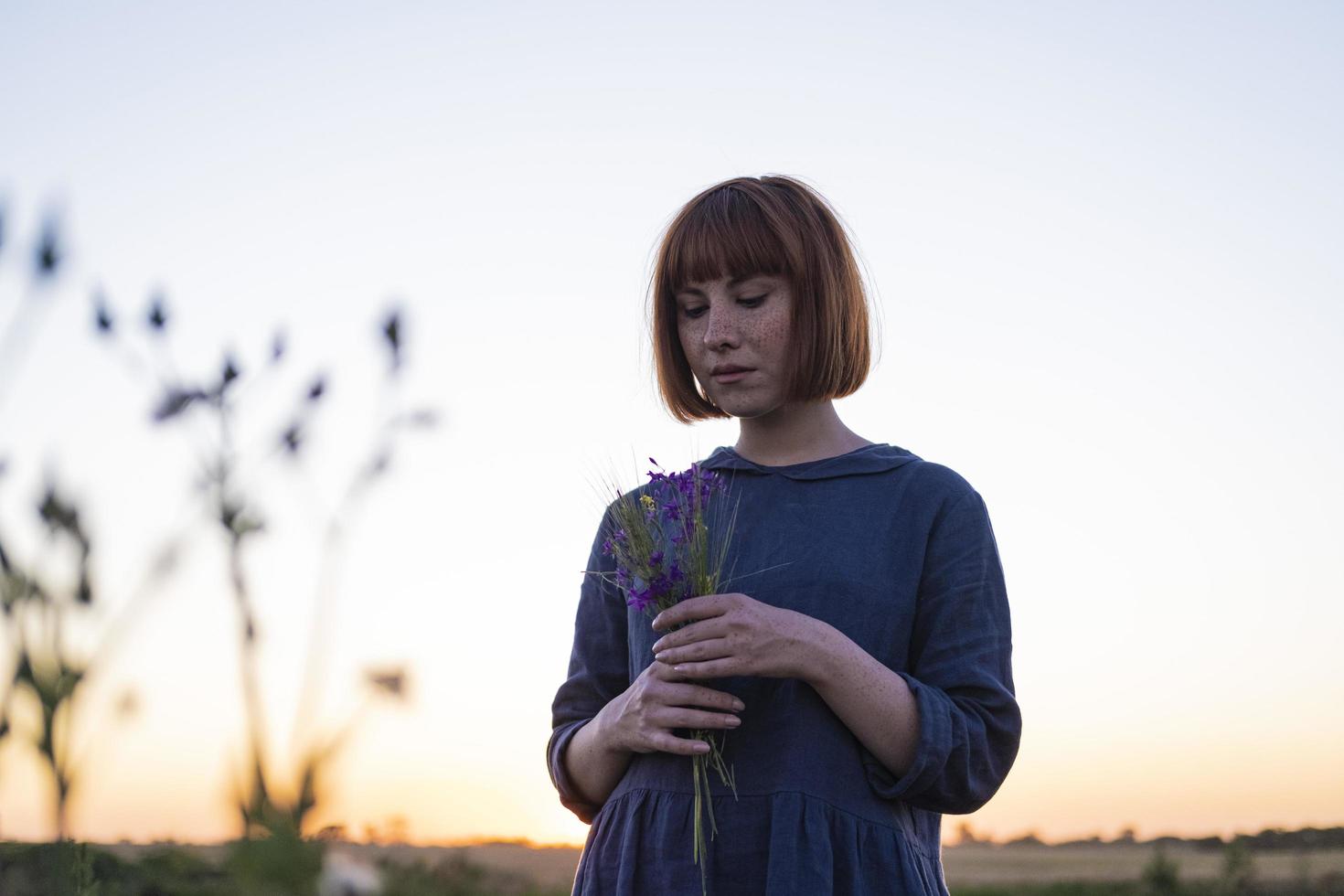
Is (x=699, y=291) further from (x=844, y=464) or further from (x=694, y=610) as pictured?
(x=694, y=610)

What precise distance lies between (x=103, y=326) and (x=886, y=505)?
184cm

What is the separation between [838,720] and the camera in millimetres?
2338

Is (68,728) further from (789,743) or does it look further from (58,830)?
(789,743)

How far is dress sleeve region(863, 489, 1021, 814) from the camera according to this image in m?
2.26

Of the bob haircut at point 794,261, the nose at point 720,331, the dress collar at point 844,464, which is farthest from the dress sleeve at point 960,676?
the nose at point 720,331

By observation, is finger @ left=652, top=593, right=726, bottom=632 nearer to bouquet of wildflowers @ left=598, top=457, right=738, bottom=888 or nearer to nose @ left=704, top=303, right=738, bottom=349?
bouquet of wildflowers @ left=598, top=457, right=738, bottom=888

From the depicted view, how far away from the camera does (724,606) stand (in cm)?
210

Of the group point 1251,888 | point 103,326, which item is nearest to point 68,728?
point 103,326

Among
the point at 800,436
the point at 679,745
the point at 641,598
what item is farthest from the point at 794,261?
the point at 679,745

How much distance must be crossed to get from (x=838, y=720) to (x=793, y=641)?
287 mm

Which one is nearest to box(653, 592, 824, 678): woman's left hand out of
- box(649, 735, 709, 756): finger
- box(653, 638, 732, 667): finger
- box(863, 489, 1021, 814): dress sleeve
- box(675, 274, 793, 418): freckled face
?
box(653, 638, 732, 667): finger

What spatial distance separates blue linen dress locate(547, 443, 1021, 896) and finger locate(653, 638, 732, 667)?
0.60ft

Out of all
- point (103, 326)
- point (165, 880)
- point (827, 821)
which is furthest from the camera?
point (827, 821)

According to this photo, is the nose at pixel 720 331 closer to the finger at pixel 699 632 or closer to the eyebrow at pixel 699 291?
the eyebrow at pixel 699 291
